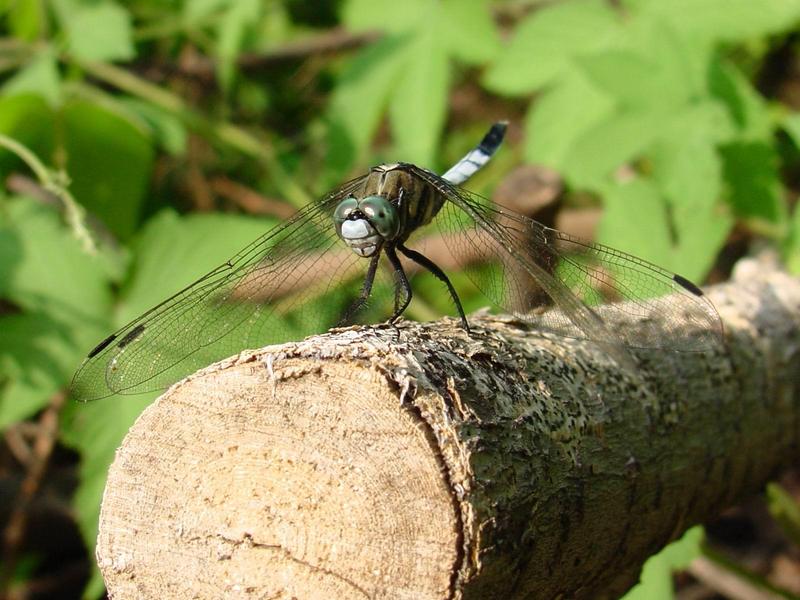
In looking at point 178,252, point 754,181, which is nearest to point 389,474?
point 178,252

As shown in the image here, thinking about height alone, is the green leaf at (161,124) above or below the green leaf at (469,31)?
above

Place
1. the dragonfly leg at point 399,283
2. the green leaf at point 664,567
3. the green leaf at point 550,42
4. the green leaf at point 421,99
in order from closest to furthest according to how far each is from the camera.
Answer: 1. the dragonfly leg at point 399,283
2. the green leaf at point 664,567
3. the green leaf at point 550,42
4. the green leaf at point 421,99

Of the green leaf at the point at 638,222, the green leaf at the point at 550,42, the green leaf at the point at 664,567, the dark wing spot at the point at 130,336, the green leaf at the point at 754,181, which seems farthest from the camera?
the green leaf at the point at 550,42

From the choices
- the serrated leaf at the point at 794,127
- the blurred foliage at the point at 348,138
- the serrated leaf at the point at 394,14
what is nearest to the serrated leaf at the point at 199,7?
the blurred foliage at the point at 348,138

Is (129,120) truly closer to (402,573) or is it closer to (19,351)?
(19,351)

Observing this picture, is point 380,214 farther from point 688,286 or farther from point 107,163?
point 107,163

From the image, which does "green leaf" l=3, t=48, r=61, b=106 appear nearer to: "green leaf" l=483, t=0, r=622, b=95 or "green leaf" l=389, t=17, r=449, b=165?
"green leaf" l=389, t=17, r=449, b=165

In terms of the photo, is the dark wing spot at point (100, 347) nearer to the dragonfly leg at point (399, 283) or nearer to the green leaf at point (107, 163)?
the dragonfly leg at point (399, 283)
